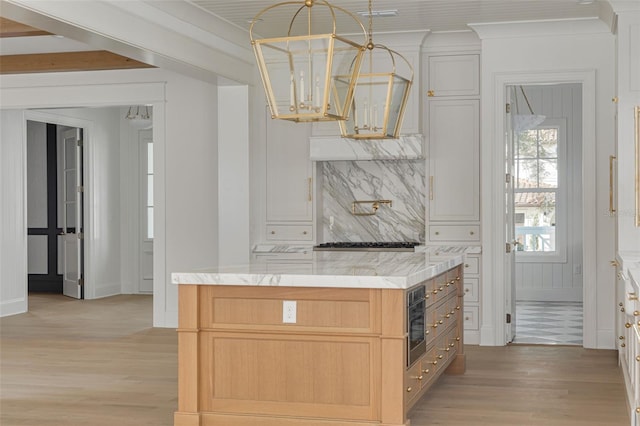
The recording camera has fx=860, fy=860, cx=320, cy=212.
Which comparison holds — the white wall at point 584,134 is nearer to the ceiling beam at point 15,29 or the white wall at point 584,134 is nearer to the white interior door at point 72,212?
the ceiling beam at point 15,29

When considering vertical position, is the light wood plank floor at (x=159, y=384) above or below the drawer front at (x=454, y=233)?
below

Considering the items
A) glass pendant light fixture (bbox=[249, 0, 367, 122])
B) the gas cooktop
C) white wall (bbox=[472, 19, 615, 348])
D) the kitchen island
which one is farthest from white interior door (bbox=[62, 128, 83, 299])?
glass pendant light fixture (bbox=[249, 0, 367, 122])

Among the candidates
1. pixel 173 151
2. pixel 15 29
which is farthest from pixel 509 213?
pixel 15 29

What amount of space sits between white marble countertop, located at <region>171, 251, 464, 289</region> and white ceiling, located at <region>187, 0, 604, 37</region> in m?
2.50

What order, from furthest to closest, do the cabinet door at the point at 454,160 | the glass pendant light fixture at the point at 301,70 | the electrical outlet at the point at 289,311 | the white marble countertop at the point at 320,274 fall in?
the cabinet door at the point at 454,160 → the electrical outlet at the point at 289,311 → the white marble countertop at the point at 320,274 → the glass pendant light fixture at the point at 301,70

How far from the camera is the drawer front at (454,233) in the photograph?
778 cm

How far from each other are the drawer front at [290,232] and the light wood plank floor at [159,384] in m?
1.34

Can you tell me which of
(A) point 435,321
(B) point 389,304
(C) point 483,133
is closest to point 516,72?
(C) point 483,133

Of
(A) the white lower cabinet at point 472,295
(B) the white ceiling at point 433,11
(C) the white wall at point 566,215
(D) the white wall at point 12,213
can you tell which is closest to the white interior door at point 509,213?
(A) the white lower cabinet at point 472,295

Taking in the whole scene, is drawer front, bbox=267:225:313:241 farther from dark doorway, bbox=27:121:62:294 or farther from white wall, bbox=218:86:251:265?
dark doorway, bbox=27:121:62:294

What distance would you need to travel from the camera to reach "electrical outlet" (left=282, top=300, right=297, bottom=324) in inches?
174

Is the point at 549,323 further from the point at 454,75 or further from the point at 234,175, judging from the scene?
the point at 234,175

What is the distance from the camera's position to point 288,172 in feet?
26.9

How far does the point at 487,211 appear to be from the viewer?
7582 mm
